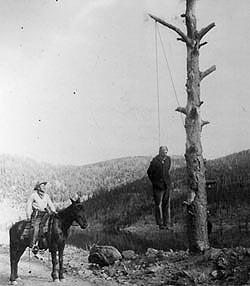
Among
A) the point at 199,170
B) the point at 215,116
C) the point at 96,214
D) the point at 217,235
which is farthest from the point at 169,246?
the point at 96,214

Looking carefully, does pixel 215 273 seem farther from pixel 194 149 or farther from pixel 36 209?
pixel 36 209

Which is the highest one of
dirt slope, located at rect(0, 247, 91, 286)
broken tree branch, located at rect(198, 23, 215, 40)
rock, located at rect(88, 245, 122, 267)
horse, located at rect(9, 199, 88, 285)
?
broken tree branch, located at rect(198, 23, 215, 40)

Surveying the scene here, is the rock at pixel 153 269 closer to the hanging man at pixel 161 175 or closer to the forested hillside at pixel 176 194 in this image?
the hanging man at pixel 161 175

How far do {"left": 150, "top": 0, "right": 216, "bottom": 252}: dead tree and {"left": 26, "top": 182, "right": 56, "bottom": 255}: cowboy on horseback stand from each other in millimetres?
2444

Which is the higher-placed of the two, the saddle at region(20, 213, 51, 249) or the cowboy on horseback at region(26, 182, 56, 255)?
the cowboy on horseback at region(26, 182, 56, 255)

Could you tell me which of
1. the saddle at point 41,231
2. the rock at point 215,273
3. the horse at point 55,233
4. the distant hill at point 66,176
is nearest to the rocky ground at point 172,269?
the rock at point 215,273

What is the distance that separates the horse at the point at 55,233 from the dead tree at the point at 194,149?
207 centimetres

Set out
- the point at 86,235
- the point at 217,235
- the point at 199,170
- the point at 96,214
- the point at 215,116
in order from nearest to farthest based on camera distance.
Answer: the point at 199,170, the point at 217,235, the point at 215,116, the point at 86,235, the point at 96,214

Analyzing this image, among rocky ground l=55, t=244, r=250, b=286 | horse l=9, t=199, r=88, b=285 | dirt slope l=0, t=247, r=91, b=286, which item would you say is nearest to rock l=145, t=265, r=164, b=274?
rocky ground l=55, t=244, r=250, b=286

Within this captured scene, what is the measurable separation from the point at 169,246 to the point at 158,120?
414cm

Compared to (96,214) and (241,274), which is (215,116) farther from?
(241,274)

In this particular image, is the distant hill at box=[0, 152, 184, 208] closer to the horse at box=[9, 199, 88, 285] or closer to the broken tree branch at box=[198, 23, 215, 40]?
the horse at box=[9, 199, 88, 285]

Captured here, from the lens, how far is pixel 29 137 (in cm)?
1377

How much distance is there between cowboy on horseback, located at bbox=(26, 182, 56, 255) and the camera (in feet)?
25.2
